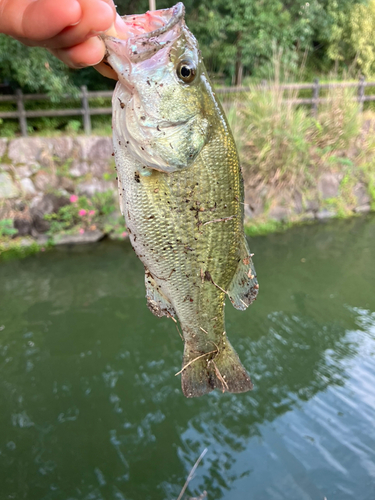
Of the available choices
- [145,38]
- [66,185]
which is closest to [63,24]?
[145,38]

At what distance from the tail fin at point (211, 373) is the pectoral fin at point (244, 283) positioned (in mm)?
318

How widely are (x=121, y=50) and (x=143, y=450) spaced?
339cm

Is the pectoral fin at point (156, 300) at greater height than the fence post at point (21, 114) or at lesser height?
greater

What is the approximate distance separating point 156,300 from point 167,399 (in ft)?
8.24

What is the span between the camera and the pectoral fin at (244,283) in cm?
170

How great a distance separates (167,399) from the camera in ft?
12.7

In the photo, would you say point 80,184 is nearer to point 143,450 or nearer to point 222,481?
point 143,450

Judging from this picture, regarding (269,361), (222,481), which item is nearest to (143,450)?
(222,481)

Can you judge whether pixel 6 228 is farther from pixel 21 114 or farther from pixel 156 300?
pixel 156 300

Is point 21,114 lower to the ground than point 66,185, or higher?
higher

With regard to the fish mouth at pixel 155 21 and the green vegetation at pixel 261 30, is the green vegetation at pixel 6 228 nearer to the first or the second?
the green vegetation at pixel 261 30

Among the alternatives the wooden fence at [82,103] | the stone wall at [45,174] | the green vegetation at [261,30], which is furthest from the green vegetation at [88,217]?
the green vegetation at [261,30]

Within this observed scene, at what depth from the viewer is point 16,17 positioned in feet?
3.51

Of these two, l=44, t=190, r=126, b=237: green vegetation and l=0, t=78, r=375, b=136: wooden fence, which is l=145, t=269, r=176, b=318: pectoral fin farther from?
l=0, t=78, r=375, b=136: wooden fence
